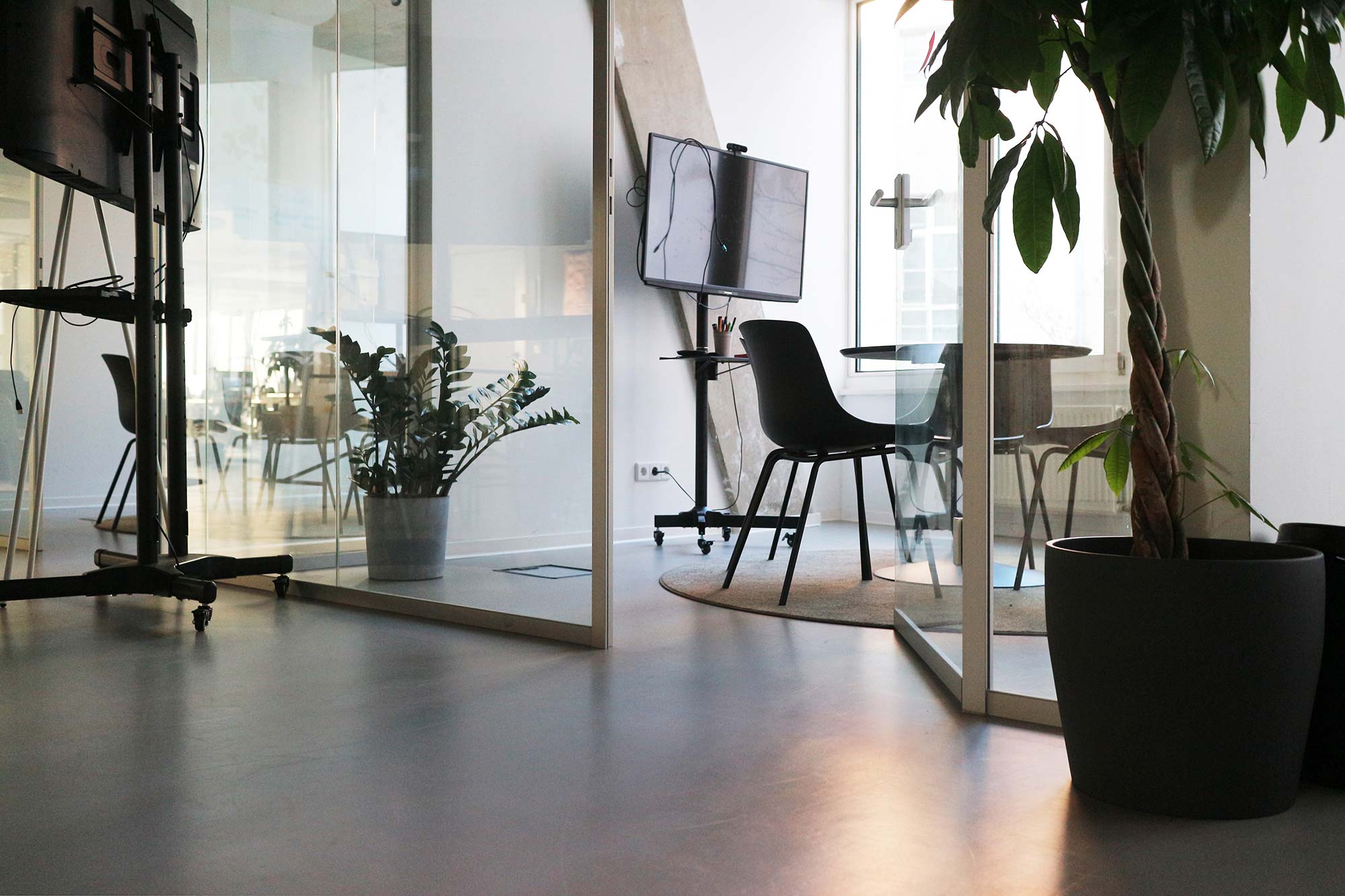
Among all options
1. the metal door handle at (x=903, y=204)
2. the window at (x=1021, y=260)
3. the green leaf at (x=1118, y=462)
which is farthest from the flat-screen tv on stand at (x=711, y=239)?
the green leaf at (x=1118, y=462)

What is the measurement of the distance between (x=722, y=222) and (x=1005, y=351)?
3512 mm

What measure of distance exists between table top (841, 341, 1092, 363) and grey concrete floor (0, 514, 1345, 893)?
0.70 metres

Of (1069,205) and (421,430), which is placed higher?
(1069,205)

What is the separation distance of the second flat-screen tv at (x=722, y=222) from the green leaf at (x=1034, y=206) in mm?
3633

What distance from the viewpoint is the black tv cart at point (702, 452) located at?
4.90 meters

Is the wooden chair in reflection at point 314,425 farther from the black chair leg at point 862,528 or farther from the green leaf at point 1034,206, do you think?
the green leaf at point 1034,206

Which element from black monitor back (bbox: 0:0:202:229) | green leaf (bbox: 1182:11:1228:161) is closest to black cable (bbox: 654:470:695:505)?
black monitor back (bbox: 0:0:202:229)

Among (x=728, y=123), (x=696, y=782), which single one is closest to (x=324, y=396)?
(x=696, y=782)

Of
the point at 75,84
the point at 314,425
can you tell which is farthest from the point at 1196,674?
the point at 75,84

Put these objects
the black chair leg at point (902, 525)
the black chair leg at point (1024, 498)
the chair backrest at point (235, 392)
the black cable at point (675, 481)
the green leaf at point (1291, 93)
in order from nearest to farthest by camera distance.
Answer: the green leaf at point (1291, 93)
the black chair leg at point (1024, 498)
the black chair leg at point (902, 525)
the chair backrest at point (235, 392)
the black cable at point (675, 481)

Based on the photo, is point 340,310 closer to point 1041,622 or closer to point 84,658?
point 84,658

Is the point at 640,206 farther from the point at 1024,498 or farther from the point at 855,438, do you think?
the point at 1024,498

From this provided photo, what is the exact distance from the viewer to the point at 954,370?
92.8 inches

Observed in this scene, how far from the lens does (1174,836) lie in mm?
1419
